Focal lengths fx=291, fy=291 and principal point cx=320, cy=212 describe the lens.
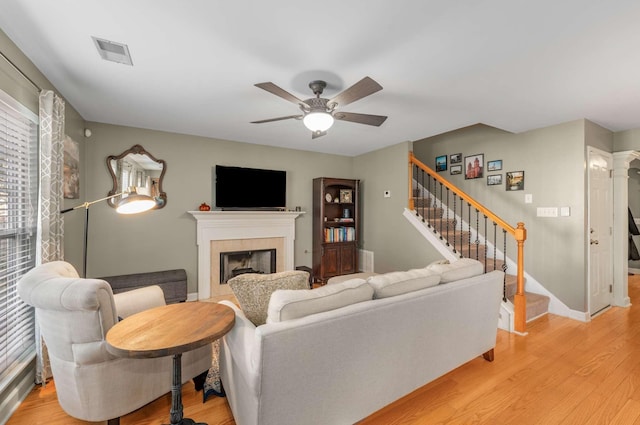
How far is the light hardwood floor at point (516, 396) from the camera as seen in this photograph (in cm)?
183

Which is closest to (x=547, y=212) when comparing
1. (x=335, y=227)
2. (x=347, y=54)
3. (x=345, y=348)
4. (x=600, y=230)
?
(x=600, y=230)

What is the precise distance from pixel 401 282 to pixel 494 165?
3.34 meters

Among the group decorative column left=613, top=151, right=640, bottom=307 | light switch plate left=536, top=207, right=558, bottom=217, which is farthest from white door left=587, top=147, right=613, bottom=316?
light switch plate left=536, top=207, right=558, bottom=217

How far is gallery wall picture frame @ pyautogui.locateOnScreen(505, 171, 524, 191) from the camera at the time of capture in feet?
13.1

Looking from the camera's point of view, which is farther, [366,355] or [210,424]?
[210,424]

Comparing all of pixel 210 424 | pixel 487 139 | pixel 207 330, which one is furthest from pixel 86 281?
pixel 487 139

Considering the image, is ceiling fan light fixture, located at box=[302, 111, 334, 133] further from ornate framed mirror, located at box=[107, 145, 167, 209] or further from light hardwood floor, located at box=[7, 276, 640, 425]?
ornate framed mirror, located at box=[107, 145, 167, 209]

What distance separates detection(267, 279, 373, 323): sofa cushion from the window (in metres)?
1.89

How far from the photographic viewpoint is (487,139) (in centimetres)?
439

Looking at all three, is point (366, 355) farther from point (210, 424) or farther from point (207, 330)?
point (210, 424)

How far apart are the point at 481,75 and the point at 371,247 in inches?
136

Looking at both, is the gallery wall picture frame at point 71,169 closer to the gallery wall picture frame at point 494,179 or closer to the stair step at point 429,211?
the stair step at point 429,211

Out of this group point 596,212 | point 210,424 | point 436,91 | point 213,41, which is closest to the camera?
point 210,424

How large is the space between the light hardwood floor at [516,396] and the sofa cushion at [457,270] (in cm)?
79
